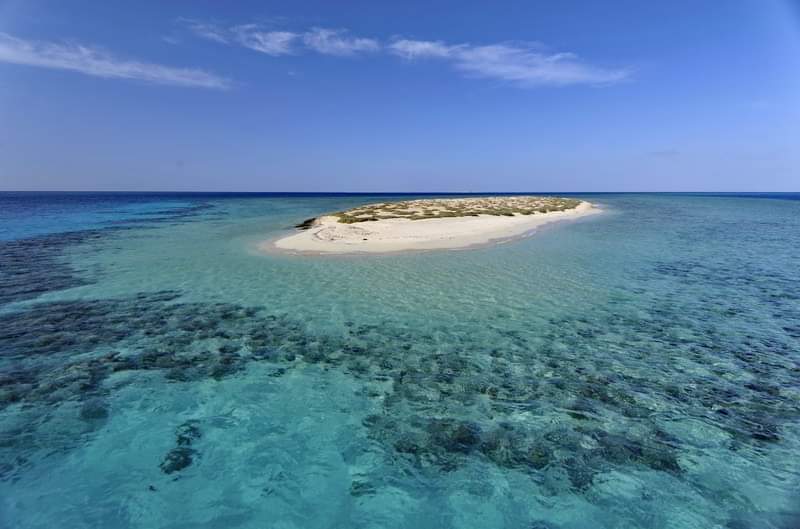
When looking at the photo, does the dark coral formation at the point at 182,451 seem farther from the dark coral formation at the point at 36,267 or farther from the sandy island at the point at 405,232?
the sandy island at the point at 405,232

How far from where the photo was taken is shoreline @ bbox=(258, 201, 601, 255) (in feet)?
94.8

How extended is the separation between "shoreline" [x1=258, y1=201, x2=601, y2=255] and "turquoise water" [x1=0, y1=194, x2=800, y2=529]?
10402mm

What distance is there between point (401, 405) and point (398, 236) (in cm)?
2523

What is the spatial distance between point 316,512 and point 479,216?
149 ft

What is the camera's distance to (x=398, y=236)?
33.4 meters

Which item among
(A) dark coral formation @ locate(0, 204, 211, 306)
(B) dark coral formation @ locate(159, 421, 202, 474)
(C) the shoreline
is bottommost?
(B) dark coral formation @ locate(159, 421, 202, 474)

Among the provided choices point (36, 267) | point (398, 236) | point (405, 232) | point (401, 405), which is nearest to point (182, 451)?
point (401, 405)

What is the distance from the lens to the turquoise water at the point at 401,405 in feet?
20.0

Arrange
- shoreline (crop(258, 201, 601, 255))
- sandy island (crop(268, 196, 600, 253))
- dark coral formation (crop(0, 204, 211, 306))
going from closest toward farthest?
1. dark coral formation (crop(0, 204, 211, 306))
2. shoreline (crop(258, 201, 601, 255))
3. sandy island (crop(268, 196, 600, 253))

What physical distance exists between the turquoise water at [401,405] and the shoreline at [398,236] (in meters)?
10.4

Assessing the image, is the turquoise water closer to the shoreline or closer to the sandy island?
the shoreline

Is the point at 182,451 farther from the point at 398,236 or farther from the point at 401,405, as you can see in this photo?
the point at 398,236

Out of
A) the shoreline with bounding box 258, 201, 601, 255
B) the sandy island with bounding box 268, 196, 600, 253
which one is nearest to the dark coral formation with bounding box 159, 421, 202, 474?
the shoreline with bounding box 258, 201, 601, 255

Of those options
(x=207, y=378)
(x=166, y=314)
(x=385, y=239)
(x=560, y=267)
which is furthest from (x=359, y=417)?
(x=385, y=239)
